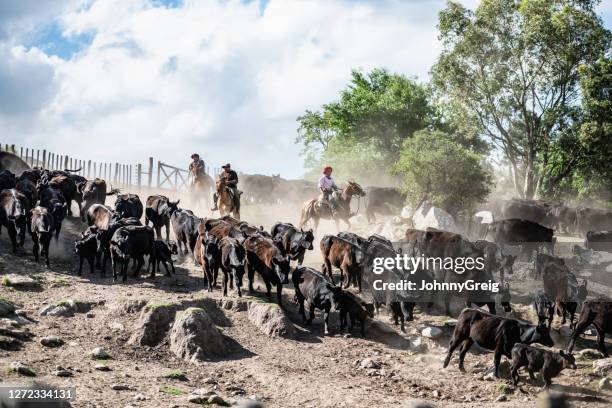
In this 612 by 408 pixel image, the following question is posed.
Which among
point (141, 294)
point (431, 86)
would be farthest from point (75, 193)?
point (431, 86)

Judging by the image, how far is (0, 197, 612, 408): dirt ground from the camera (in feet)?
35.9

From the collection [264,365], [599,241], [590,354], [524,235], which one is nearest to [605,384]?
[590,354]

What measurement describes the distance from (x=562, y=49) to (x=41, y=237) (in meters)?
26.7

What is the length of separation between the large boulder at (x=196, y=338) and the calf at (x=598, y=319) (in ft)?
22.8

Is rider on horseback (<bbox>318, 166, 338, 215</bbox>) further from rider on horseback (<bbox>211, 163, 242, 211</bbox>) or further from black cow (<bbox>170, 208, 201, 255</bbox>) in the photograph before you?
black cow (<bbox>170, 208, 201, 255</bbox>)

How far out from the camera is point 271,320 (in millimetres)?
14500

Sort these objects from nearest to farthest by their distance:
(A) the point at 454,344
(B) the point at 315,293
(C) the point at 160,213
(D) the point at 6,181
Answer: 1. (A) the point at 454,344
2. (B) the point at 315,293
3. (C) the point at 160,213
4. (D) the point at 6,181

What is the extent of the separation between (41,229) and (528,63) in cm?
2679

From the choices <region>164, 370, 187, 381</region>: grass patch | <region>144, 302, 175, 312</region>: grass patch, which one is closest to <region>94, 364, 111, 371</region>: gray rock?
<region>164, 370, 187, 381</region>: grass patch

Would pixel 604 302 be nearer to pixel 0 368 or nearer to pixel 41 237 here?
pixel 0 368

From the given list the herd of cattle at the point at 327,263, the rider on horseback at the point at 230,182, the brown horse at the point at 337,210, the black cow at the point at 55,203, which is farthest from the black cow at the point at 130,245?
the brown horse at the point at 337,210

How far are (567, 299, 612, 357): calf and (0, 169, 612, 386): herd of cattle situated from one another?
0.02 metres

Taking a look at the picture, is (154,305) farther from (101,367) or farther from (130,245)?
(130,245)

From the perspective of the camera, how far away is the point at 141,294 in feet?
50.9
